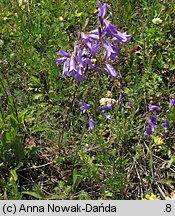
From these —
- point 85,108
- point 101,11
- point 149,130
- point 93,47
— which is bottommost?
point 149,130

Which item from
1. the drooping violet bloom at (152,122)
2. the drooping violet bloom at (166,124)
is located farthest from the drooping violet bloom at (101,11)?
the drooping violet bloom at (166,124)

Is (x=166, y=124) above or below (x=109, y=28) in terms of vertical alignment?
below

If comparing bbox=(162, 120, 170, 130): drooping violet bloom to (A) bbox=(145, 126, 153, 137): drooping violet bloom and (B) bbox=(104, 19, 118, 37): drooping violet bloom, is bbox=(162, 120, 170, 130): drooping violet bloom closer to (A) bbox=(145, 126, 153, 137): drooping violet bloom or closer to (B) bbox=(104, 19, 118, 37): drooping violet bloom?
(A) bbox=(145, 126, 153, 137): drooping violet bloom

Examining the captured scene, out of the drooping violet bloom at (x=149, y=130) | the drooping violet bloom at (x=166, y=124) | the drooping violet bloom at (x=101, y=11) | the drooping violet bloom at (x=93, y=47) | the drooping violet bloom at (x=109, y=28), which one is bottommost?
the drooping violet bloom at (x=149, y=130)

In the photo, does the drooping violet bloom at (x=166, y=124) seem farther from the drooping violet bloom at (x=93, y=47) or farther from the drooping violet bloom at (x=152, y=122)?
the drooping violet bloom at (x=93, y=47)

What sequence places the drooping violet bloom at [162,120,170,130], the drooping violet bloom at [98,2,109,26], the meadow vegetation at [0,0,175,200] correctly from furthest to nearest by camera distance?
1. the drooping violet bloom at [162,120,170,130]
2. the meadow vegetation at [0,0,175,200]
3. the drooping violet bloom at [98,2,109,26]

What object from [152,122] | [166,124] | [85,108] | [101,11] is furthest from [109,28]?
[166,124]

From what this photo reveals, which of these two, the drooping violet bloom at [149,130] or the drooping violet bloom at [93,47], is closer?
the drooping violet bloom at [93,47]

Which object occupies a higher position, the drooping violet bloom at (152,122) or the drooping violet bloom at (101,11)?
the drooping violet bloom at (101,11)

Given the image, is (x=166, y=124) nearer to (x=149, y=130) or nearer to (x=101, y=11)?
(x=149, y=130)

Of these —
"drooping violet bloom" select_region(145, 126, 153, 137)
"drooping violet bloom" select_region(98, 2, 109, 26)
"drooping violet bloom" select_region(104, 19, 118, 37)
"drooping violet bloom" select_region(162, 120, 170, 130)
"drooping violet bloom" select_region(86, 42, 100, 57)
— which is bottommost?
"drooping violet bloom" select_region(145, 126, 153, 137)

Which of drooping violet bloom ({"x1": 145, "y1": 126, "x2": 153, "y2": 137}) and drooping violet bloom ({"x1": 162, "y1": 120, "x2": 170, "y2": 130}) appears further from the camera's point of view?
drooping violet bloom ({"x1": 162, "y1": 120, "x2": 170, "y2": 130})

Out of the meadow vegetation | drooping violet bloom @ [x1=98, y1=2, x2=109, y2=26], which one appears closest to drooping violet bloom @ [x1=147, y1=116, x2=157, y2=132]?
the meadow vegetation
